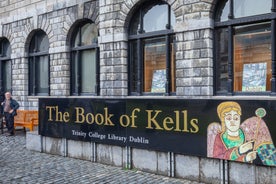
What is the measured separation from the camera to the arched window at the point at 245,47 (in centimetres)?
757

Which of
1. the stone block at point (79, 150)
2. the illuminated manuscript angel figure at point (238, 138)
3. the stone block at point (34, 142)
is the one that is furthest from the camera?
the stone block at point (34, 142)

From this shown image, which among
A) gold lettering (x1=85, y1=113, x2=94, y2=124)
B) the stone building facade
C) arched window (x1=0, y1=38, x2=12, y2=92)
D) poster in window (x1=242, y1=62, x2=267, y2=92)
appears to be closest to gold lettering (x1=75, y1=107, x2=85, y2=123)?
gold lettering (x1=85, y1=113, x2=94, y2=124)

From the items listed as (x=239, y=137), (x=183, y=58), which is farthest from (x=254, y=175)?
(x=183, y=58)

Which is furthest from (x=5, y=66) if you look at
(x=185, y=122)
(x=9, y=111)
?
(x=185, y=122)

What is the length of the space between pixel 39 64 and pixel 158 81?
7.28 metres

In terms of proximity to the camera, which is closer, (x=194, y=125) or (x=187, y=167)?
(x=194, y=125)

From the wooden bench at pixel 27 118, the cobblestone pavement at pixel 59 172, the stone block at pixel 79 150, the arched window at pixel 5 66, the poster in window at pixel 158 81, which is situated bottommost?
the cobblestone pavement at pixel 59 172

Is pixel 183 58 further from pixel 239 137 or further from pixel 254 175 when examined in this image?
pixel 254 175

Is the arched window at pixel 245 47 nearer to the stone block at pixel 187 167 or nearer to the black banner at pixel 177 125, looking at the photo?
the black banner at pixel 177 125

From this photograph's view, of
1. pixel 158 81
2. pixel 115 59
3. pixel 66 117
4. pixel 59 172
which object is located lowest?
pixel 59 172

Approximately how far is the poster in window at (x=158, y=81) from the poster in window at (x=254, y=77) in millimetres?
2461

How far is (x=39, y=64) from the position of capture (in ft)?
49.3


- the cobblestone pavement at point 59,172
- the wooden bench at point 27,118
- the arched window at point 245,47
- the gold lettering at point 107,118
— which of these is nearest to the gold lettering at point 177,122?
the cobblestone pavement at point 59,172

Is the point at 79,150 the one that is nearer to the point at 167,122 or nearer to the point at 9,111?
the point at 167,122
